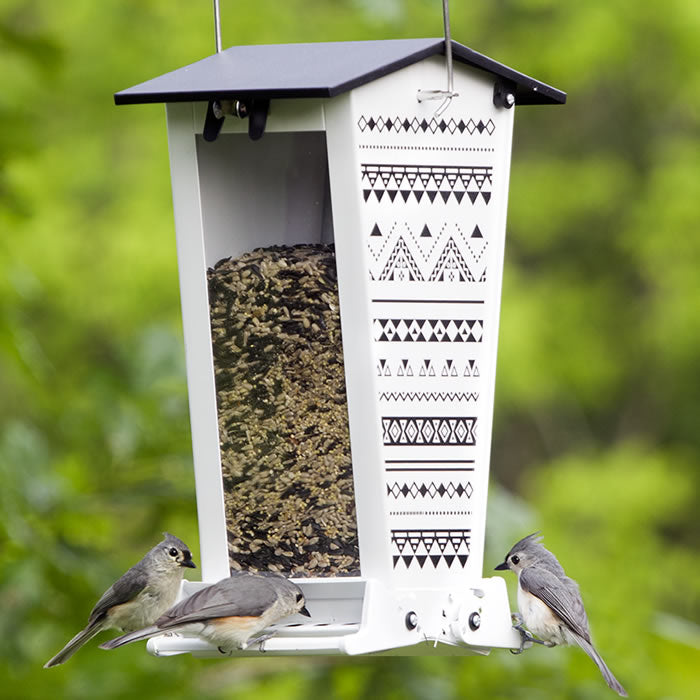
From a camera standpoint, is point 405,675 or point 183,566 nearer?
point 183,566

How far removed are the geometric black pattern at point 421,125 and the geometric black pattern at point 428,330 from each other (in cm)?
52

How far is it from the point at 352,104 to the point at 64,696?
8.25ft

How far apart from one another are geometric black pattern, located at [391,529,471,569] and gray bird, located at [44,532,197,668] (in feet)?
1.91

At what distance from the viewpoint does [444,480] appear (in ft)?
11.0

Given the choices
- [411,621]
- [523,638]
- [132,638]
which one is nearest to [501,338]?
[523,638]

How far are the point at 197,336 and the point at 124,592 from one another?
0.74m

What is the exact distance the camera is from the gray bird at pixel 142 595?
3.12 m

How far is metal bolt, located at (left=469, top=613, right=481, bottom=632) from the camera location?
3.25 metres

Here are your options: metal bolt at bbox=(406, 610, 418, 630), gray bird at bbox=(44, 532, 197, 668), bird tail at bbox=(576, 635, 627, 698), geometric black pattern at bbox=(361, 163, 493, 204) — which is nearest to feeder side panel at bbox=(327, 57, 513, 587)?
geometric black pattern at bbox=(361, 163, 493, 204)

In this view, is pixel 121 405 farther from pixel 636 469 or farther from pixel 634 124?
pixel 634 124

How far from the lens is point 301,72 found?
122 inches

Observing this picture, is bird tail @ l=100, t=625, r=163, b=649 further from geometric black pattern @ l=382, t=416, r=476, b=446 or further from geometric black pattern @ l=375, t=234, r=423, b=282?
geometric black pattern @ l=375, t=234, r=423, b=282

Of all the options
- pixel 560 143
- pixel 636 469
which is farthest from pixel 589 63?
pixel 636 469

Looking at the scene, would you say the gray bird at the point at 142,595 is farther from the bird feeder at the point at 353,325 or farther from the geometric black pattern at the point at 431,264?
the geometric black pattern at the point at 431,264
